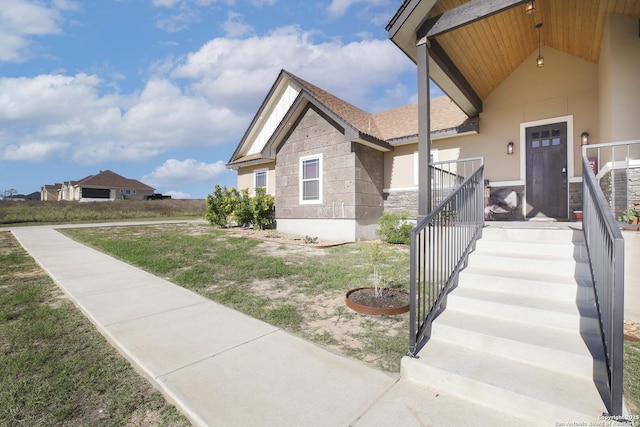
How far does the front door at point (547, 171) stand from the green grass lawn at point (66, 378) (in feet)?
30.0

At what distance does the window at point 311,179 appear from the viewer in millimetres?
10438

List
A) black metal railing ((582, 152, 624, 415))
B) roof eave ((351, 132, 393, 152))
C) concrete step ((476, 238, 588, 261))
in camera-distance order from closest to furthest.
Answer: black metal railing ((582, 152, 624, 415)) < concrete step ((476, 238, 588, 261)) < roof eave ((351, 132, 393, 152))

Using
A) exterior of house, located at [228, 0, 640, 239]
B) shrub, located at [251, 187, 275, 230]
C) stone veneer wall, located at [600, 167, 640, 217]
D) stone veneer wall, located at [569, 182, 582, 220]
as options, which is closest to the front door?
exterior of house, located at [228, 0, 640, 239]

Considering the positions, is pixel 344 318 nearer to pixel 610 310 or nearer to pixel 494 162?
pixel 610 310

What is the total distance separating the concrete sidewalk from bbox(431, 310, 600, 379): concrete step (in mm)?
632

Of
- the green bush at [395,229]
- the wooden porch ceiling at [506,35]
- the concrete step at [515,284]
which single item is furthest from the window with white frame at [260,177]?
the concrete step at [515,284]

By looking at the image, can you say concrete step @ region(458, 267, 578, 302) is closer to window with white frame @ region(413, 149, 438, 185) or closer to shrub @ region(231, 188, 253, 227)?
window with white frame @ region(413, 149, 438, 185)

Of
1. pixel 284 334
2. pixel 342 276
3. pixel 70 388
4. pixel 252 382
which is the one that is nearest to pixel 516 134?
pixel 342 276

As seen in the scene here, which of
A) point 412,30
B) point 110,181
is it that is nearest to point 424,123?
point 412,30

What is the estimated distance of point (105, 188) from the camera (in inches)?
1704

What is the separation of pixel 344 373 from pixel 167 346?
5.82 ft

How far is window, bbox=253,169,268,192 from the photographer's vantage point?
13781mm

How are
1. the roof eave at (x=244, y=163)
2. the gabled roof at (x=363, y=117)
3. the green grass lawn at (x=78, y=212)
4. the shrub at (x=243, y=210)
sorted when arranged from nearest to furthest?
the gabled roof at (x=363, y=117)
the shrub at (x=243, y=210)
the roof eave at (x=244, y=163)
the green grass lawn at (x=78, y=212)

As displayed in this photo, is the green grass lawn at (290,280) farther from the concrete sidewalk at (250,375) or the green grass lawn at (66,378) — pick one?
the green grass lawn at (66,378)
